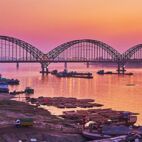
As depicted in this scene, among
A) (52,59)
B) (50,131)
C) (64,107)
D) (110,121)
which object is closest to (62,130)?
(50,131)

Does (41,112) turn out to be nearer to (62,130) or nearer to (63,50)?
(62,130)

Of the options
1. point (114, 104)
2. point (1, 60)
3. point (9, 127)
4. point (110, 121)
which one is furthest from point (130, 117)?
point (1, 60)

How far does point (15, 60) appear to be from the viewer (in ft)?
606

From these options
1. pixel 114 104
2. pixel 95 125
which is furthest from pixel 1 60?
pixel 95 125

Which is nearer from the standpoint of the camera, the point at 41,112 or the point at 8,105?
the point at 41,112

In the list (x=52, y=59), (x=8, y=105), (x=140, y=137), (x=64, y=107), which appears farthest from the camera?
(x=52, y=59)

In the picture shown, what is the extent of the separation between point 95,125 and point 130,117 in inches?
288

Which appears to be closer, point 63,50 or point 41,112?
point 41,112

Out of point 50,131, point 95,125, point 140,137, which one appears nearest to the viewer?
point 140,137

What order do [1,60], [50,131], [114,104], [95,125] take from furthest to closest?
1. [1,60]
2. [114,104]
3. [95,125]
4. [50,131]

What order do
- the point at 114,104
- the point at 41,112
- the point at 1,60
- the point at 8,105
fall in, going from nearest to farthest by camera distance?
the point at 41,112, the point at 8,105, the point at 114,104, the point at 1,60

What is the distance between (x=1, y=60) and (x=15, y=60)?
17.7 ft

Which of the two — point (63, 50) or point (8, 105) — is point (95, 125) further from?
point (63, 50)

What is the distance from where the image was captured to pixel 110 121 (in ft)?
157
